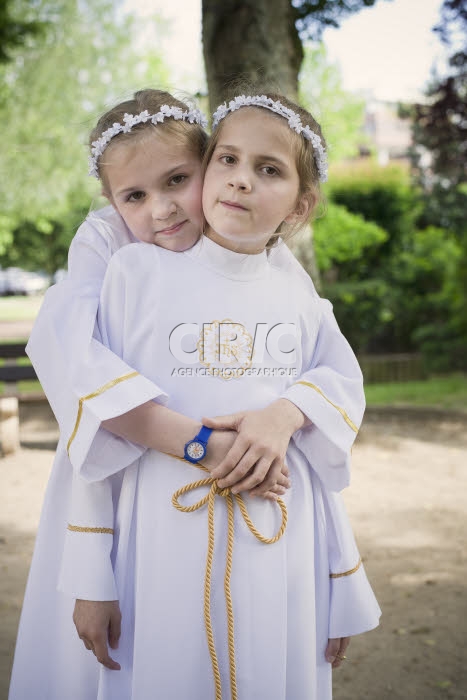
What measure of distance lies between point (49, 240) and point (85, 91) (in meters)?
11.2

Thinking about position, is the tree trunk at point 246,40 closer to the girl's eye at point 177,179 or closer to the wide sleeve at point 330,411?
the girl's eye at point 177,179

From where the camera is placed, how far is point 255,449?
1.54 metres

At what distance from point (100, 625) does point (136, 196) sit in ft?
3.41

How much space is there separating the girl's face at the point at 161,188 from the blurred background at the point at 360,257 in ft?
1.01

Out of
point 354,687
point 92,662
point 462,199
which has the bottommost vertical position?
point 354,687

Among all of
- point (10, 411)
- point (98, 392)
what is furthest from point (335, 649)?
point (10, 411)

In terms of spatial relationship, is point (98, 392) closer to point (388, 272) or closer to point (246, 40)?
point (246, 40)

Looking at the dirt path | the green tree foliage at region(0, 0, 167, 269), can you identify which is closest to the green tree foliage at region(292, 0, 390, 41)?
the dirt path

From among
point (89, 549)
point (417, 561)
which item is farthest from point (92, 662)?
point (417, 561)

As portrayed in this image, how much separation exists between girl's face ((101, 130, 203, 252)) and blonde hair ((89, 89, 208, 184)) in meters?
0.02

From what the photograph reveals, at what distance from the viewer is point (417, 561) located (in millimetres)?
4383

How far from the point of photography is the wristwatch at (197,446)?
1.53 meters

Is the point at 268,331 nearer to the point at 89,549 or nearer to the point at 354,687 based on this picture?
the point at 89,549

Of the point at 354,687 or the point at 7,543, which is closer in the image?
the point at 354,687
